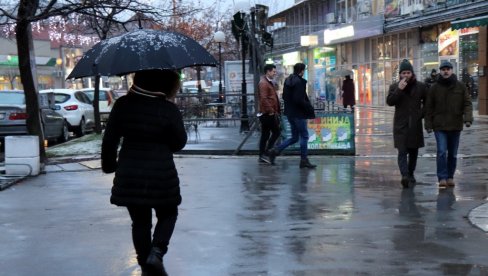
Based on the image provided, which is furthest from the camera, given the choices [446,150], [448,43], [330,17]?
[330,17]

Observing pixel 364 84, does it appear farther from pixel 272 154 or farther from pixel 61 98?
pixel 272 154

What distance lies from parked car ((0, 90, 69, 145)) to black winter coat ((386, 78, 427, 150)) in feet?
26.9

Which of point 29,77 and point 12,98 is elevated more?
point 29,77

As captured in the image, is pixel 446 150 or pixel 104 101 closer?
pixel 446 150

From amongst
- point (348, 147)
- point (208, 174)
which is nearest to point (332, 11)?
point (348, 147)

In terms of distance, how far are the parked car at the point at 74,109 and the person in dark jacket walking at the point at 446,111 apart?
41.8 ft

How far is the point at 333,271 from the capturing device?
5.16 m

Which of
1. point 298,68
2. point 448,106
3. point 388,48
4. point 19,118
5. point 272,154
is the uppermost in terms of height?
point 388,48

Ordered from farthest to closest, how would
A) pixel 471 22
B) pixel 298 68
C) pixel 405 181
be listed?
pixel 471 22 < pixel 298 68 < pixel 405 181

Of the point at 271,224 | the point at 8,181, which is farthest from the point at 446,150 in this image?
the point at 8,181

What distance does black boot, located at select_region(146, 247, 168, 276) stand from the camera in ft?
15.2

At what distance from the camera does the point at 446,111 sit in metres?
8.68

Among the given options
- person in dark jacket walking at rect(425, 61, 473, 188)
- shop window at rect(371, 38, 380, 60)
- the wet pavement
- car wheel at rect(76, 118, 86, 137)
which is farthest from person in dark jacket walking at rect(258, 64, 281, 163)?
shop window at rect(371, 38, 380, 60)

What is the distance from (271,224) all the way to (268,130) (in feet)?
16.1
